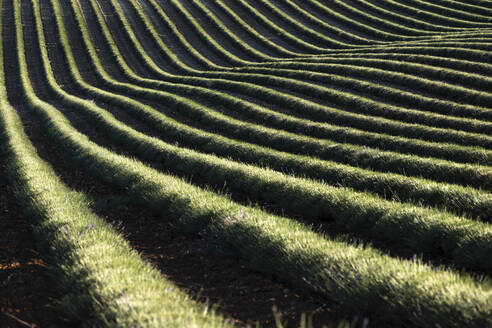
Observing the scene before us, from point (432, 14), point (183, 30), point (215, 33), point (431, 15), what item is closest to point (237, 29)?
point (215, 33)

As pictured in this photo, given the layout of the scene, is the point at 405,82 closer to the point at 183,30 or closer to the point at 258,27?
the point at 258,27

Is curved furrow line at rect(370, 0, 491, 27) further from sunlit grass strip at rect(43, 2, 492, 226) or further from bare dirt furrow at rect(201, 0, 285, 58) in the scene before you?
sunlit grass strip at rect(43, 2, 492, 226)

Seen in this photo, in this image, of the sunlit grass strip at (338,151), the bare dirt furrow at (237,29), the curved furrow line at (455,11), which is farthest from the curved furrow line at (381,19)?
the sunlit grass strip at (338,151)

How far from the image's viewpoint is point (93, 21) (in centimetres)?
5419

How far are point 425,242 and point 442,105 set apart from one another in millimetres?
15509

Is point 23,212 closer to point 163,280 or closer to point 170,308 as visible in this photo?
point 163,280

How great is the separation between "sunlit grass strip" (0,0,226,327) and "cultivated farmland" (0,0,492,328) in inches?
1.4

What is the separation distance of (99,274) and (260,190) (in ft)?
19.6

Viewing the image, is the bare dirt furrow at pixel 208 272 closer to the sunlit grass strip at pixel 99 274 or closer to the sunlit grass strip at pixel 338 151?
the sunlit grass strip at pixel 99 274

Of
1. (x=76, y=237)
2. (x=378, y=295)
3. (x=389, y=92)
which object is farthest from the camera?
(x=389, y=92)

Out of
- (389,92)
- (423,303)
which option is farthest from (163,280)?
(389,92)

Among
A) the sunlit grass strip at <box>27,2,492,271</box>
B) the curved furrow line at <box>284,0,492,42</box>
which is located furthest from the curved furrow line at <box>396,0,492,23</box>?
the sunlit grass strip at <box>27,2,492,271</box>

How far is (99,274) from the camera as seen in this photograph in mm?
5695

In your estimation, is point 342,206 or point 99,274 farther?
point 342,206
